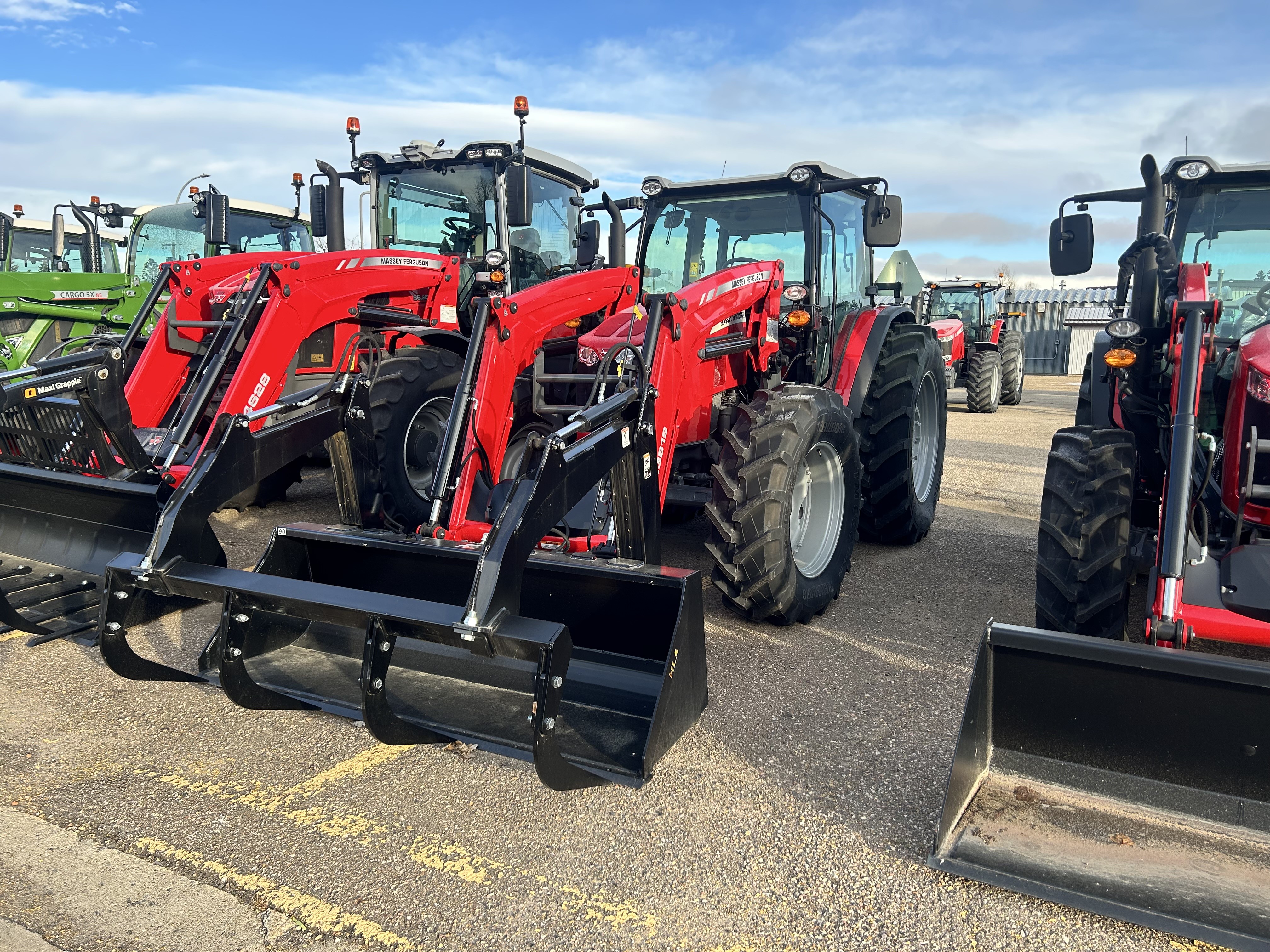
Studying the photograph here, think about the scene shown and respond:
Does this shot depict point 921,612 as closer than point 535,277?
Yes

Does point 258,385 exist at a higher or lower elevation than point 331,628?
higher

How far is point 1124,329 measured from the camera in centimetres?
350

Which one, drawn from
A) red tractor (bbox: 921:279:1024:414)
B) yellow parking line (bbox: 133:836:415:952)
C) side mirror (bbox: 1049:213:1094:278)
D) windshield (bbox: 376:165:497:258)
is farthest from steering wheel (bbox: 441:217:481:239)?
red tractor (bbox: 921:279:1024:414)

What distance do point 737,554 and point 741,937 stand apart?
6.47ft

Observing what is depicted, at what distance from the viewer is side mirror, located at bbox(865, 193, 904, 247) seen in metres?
5.47

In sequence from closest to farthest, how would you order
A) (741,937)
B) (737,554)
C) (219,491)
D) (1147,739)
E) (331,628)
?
(741,937) < (1147,739) < (219,491) < (331,628) < (737,554)

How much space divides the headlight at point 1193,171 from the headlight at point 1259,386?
189 cm

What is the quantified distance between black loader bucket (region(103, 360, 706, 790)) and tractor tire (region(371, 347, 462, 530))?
1.68m

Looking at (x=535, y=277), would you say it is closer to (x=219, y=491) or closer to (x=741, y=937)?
(x=219, y=491)

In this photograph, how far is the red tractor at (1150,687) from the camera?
7.81ft

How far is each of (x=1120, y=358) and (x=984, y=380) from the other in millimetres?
13792

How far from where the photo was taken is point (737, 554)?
409 centimetres

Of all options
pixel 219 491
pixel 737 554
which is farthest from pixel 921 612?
pixel 219 491

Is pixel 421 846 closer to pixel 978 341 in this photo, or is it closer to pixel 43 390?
pixel 43 390
